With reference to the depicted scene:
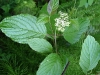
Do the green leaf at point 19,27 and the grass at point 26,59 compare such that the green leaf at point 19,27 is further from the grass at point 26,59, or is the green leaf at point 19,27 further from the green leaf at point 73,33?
the grass at point 26,59

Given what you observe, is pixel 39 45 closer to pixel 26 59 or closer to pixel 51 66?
pixel 51 66

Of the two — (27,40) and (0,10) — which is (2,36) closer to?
(0,10)

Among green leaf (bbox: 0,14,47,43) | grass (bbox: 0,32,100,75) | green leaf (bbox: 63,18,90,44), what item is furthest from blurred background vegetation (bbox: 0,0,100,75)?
green leaf (bbox: 0,14,47,43)

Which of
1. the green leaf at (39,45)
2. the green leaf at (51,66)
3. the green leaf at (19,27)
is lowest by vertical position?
the green leaf at (51,66)

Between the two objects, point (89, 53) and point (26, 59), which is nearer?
point (89, 53)

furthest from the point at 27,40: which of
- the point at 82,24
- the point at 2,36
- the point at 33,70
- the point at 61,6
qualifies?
the point at 61,6

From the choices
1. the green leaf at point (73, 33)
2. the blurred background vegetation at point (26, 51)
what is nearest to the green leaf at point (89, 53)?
the green leaf at point (73, 33)

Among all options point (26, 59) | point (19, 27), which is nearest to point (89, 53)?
point (19, 27)

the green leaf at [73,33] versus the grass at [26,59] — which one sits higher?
the green leaf at [73,33]
